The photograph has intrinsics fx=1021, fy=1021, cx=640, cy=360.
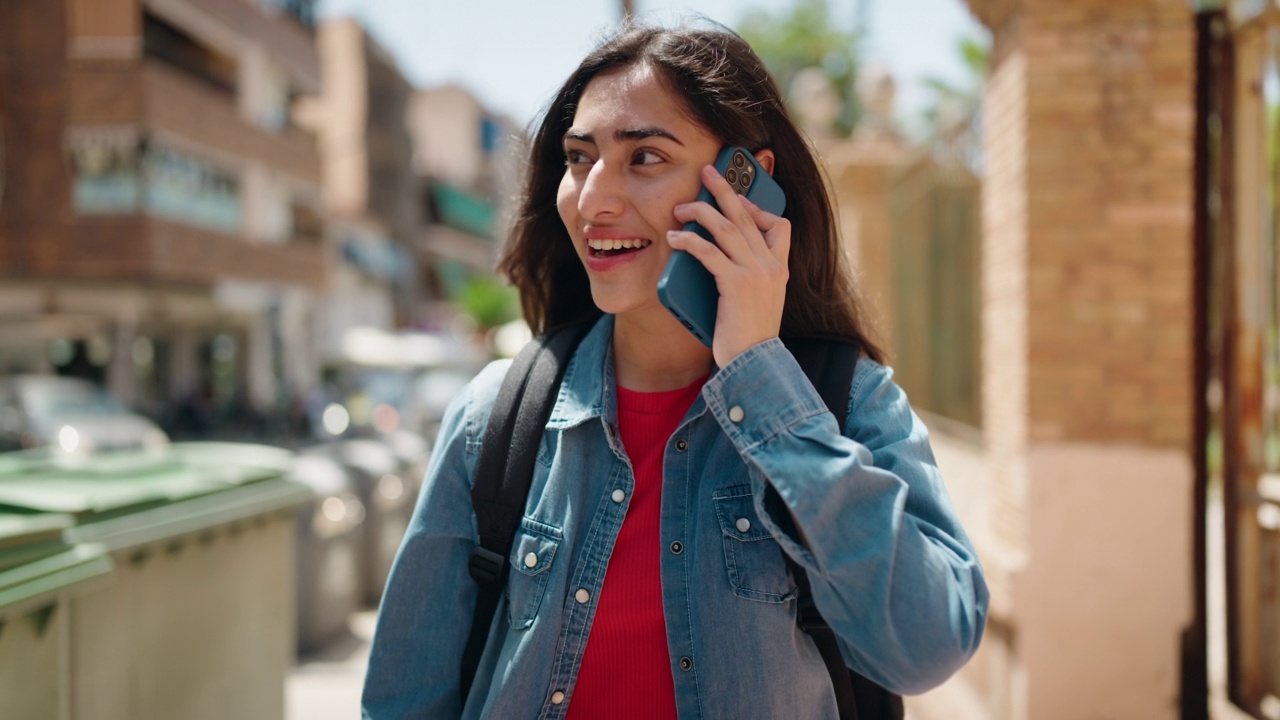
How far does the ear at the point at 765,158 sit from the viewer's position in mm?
2010

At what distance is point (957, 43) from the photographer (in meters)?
22.0

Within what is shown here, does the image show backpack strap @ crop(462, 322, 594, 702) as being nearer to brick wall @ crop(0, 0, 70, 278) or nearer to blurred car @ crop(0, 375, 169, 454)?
blurred car @ crop(0, 375, 169, 454)

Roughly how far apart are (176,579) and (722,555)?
5.99ft

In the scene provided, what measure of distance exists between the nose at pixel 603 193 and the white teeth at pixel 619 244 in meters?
0.05

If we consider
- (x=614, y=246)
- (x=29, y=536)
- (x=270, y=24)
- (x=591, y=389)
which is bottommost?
(x=29, y=536)

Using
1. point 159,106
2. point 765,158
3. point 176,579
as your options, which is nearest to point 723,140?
point 765,158

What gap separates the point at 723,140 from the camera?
6.33 ft

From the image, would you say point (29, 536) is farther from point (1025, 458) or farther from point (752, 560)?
point (1025, 458)

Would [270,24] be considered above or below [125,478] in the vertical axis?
above

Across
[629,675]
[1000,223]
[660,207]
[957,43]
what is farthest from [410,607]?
[957,43]

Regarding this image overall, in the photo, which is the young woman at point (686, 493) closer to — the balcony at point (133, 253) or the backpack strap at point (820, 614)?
the backpack strap at point (820, 614)

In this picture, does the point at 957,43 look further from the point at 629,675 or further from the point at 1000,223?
the point at 629,675

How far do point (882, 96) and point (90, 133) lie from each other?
21.6m

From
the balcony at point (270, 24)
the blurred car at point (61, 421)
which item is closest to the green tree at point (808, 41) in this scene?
the balcony at point (270, 24)
